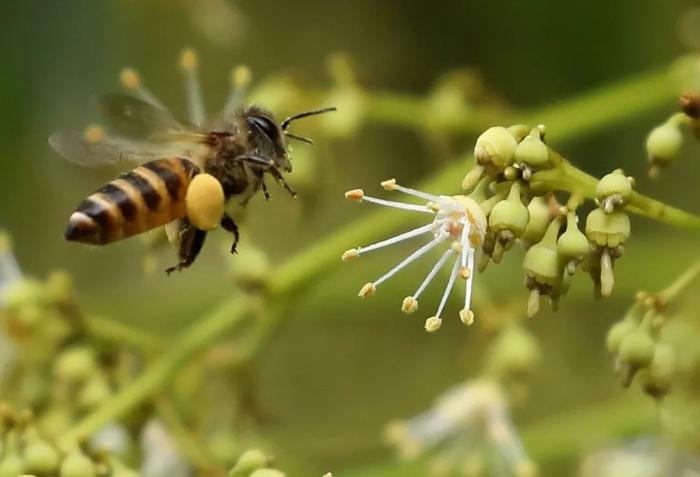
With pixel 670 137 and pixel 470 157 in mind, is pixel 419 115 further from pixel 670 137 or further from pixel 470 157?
pixel 670 137

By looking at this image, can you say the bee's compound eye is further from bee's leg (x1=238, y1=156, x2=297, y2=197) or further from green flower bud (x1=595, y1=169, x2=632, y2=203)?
green flower bud (x1=595, y1=169, x2=632, y2=203)

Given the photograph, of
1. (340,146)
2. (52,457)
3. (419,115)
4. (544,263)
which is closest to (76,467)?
(52,457)

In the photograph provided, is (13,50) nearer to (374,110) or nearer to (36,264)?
(36,264)

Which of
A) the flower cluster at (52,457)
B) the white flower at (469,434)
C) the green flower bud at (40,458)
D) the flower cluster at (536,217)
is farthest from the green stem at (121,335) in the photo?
the flower cluster at (536,217)

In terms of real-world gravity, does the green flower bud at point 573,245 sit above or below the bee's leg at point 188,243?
below

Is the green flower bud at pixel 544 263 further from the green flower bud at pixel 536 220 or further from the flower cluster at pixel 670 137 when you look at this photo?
the flower cluster at pixel 670 137

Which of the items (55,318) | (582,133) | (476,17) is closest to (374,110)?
(582,133)
